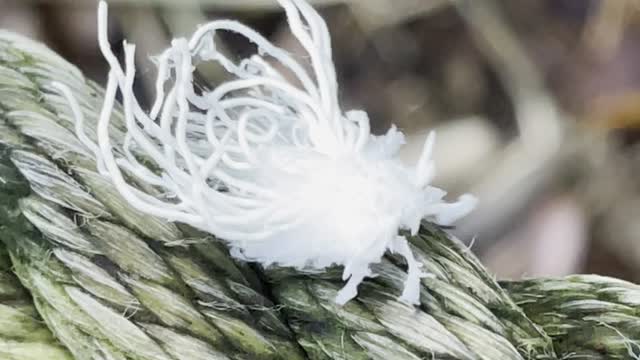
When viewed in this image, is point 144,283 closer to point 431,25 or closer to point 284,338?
point 284,338

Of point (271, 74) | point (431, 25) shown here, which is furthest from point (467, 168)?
point (271, 74)

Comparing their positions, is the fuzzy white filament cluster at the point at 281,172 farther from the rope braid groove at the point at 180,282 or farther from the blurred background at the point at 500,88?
the blurred background at the point at 500,88

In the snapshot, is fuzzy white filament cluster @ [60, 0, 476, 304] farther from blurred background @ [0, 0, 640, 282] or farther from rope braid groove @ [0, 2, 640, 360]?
blurred background @ [0, 0, 640, 282]

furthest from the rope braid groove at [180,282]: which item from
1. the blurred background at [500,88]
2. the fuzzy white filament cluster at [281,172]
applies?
the blurred background at [500,88]

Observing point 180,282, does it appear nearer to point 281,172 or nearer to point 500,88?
point 281,172

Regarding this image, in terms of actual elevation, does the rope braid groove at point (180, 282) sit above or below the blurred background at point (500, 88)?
below

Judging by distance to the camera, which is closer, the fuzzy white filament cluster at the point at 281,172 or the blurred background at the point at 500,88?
the fuzzy white filament cluster at the point at 281,172

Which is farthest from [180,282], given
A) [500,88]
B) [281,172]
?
[500,88]
